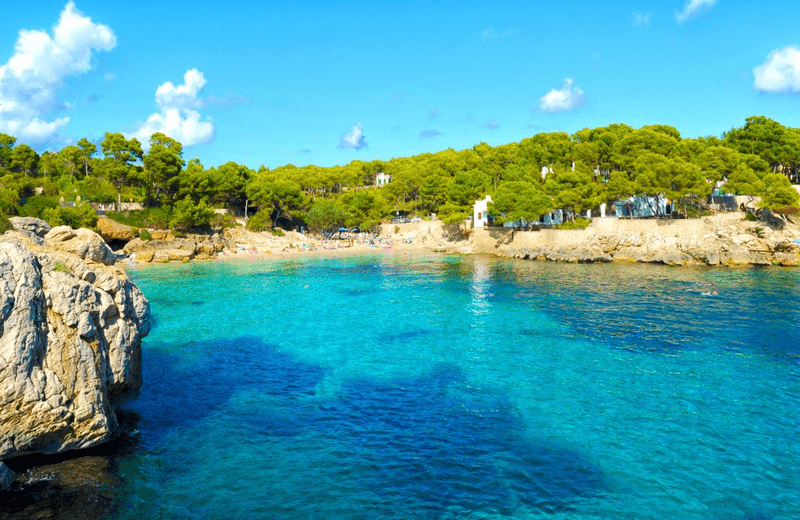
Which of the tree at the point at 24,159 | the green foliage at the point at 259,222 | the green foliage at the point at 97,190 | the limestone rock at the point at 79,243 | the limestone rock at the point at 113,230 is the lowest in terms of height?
the limestone rock at the point at 79,243

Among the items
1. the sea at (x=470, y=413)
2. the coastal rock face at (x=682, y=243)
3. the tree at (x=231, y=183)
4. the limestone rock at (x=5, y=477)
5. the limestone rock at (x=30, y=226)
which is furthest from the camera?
the tree at (x=231, y=183)

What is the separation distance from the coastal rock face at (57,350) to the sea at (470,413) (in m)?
1.71

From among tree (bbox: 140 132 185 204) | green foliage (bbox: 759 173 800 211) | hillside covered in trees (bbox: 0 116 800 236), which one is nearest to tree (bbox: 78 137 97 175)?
hillside covered in trees (bbox: 0 116 800 236)

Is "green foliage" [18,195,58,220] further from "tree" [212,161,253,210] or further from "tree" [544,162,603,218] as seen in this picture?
"tree" [544,162,603,218]

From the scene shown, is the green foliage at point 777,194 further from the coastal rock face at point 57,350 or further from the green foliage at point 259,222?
the green foliage at point 259,222

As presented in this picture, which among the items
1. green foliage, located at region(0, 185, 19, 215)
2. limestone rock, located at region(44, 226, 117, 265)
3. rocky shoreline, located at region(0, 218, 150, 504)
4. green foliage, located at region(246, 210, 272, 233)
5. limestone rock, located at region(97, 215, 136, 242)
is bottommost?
rocky shoreline, located at region(0, 218, 150, 504)

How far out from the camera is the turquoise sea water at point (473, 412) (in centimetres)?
1091

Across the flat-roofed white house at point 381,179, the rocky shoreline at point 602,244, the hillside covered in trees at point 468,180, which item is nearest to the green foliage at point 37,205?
the hillside covered in trees at point 468,180

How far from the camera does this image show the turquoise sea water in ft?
35.8

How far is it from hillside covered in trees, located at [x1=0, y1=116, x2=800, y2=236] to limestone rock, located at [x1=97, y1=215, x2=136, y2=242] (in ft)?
12.1

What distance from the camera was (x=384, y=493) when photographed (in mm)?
11086

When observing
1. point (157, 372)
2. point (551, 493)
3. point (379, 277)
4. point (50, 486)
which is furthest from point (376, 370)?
point (379, 277)

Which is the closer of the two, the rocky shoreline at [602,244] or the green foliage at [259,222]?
the rocky shoreline at [602,244]

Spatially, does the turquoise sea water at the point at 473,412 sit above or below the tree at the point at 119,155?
below
